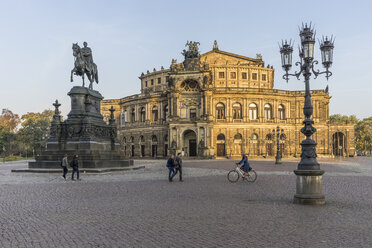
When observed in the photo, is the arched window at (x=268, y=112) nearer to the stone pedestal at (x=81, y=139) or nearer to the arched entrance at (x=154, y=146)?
the arched entrance at (x=154, y=146)

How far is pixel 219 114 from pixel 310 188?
171 ft

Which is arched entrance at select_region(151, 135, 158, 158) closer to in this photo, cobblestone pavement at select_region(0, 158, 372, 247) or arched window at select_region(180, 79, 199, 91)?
arched window at select_region(180, 79, 199, 91)

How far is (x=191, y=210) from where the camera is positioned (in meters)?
9.49

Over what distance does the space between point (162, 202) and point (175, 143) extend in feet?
153

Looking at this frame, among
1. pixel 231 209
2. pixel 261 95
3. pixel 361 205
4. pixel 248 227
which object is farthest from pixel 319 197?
pixel 261 95

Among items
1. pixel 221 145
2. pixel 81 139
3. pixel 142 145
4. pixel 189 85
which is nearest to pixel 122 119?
pixel 142 145

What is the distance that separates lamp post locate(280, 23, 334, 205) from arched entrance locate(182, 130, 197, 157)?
47826mm

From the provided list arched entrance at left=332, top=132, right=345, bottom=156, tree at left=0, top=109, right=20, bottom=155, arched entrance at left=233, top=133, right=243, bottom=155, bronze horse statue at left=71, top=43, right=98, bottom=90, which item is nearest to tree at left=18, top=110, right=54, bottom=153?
tree at left=0, top=109, right=20, bottom=155

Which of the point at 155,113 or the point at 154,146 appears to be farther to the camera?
the point at 155,113

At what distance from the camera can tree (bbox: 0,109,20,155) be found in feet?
268

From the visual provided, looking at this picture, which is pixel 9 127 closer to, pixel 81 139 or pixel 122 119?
pixel 122 119

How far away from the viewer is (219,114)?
62594 mm

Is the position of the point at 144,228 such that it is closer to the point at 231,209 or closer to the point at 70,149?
the point at 231,209

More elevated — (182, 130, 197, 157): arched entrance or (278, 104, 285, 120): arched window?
(278, 104, 285, 120): arched window
